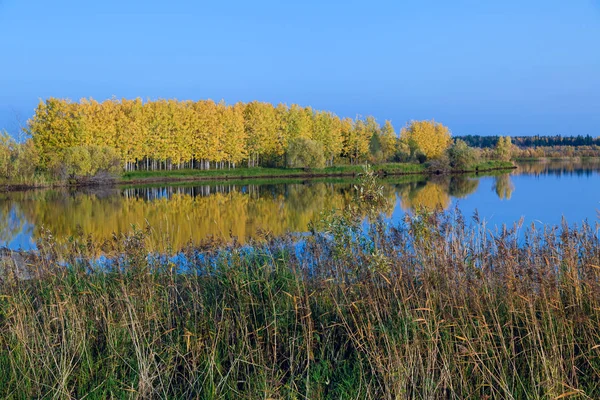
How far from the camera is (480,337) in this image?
4684 millimetres

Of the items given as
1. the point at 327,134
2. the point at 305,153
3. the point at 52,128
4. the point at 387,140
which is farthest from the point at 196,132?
the point at 387,140

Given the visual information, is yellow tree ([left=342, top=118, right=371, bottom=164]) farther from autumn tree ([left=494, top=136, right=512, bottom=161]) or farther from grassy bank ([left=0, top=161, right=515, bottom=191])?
autumn tree ([left=494, top=136, right=512, bottom=161])

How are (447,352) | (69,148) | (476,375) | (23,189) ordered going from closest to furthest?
1. (476,375)
2. (447,352)
3. (23,189)
4. (69,148)

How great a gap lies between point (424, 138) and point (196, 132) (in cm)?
4006

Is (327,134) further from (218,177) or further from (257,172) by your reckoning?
(218,177)

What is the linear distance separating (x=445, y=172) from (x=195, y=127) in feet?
118

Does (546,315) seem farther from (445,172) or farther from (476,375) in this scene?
(445,172)

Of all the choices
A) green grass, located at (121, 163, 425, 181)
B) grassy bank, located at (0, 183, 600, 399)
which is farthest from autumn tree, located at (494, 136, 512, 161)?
grassy bank, located at (0, 183, 600, 399)

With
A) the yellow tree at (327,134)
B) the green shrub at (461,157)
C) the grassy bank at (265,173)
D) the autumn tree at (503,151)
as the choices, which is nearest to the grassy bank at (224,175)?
the grassy bank at (265,173)

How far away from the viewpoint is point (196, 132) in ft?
219

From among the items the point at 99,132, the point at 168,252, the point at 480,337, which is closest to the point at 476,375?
the point at 480,337

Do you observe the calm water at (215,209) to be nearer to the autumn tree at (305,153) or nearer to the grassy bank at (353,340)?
the grassy bank at (353,340)

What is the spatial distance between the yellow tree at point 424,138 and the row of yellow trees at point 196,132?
3.25 meters

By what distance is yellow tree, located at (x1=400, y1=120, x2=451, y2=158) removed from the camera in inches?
3418
